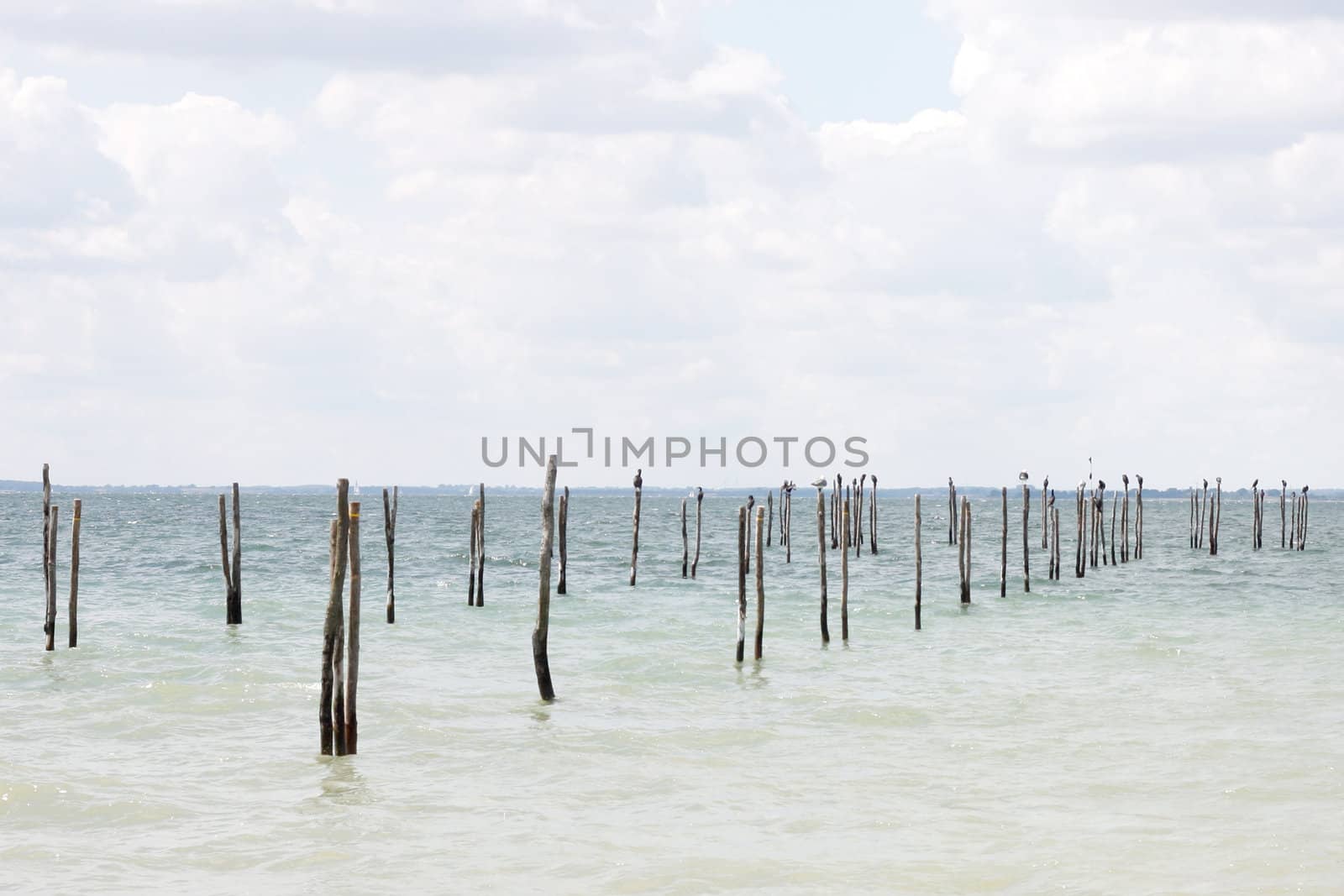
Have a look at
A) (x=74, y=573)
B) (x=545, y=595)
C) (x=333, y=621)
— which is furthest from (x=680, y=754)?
(x=74, y=573)

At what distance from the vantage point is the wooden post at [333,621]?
1148 cm

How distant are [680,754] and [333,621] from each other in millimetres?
3428

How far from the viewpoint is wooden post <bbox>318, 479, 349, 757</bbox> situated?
11.5 meters

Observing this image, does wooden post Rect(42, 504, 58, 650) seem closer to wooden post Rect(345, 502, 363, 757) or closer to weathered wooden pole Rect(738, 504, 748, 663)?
wooden post Rect(345, 502, 363, 757)

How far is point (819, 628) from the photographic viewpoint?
74.1 feet

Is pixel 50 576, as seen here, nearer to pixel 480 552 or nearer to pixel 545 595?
pixel 545 595

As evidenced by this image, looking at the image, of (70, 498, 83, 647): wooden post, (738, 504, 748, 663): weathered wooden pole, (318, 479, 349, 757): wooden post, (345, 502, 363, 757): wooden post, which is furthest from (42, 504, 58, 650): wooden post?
(738, 504, 748, 663): weathered wooden pole

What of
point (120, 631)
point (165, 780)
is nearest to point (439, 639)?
point (120, 631)

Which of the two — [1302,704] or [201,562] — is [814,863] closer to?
[1302,704]

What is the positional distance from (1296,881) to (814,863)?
3.09m

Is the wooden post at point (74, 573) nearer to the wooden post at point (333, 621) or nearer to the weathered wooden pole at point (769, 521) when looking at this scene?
the wooden post at point (333, 621)

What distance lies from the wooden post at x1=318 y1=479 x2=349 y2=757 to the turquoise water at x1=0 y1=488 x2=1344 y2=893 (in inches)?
14.8

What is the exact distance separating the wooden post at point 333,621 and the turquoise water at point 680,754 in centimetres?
37

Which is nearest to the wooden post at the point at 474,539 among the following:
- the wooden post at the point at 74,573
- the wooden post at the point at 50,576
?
→ the wooden post at the point at 74,573
